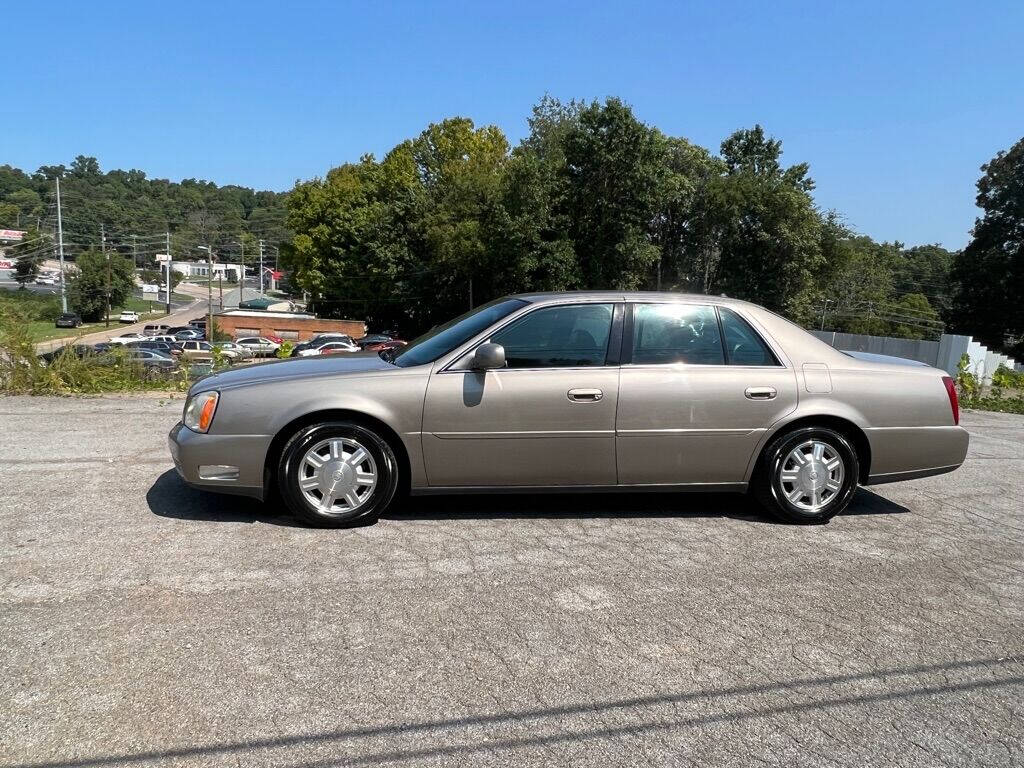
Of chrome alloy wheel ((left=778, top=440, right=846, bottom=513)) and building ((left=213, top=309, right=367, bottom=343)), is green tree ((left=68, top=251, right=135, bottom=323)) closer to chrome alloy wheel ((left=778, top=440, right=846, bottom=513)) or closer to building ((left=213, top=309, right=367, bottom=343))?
building ((left=213, top=309, right=367, bottom=343))

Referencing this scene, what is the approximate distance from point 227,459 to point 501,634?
86.6 inches

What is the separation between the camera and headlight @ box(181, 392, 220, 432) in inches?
185

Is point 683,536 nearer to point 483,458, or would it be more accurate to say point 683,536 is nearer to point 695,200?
point 483,458

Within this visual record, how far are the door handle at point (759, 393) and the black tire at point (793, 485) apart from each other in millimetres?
306

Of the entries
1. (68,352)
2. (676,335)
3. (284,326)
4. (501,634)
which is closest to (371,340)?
(284,326)

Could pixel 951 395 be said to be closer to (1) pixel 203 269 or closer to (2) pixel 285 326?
(2) pixel 285 326

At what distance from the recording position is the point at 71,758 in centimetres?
239

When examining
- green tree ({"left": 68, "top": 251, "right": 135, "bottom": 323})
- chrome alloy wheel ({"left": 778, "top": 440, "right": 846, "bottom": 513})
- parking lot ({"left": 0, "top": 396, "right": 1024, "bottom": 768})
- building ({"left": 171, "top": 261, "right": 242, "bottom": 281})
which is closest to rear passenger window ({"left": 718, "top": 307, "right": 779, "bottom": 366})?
chrome alloy wheel ({"left": 778, "top": 440, "right": 846, "bottom": 513})

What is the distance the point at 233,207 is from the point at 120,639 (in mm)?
178088

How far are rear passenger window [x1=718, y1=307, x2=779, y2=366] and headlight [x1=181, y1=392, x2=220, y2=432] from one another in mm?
3298

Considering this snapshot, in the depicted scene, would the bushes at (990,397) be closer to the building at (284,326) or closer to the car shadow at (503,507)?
the car shadow at (503,507)

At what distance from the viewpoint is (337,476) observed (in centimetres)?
464

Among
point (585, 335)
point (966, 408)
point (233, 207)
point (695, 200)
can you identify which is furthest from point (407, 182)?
point (233, 207)

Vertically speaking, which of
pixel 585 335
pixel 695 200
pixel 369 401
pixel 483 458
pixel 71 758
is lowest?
pixel 71 758
